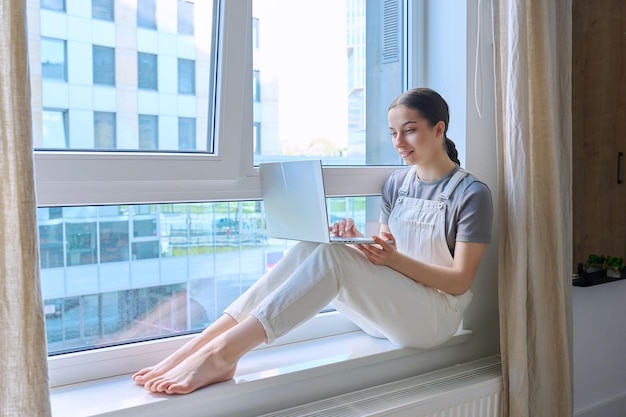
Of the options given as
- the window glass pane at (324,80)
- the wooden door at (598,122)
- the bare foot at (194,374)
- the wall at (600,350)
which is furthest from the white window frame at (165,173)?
the wall at (600,350)

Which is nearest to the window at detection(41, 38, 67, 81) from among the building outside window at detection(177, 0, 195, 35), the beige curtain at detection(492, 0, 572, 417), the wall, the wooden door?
the building outside window at detection(177, 0, 195, 35)

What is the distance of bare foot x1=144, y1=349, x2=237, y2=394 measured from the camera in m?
1.51

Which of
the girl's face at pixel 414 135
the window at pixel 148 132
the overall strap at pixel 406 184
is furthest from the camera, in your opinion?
the overall strap at pixel 406 184

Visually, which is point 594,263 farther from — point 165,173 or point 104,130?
point 104,130

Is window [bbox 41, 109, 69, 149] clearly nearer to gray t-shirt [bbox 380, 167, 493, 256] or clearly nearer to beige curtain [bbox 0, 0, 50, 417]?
beige curtain [bbox 0, 0, 50, 417]

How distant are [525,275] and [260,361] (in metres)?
0.89

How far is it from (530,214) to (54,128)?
145 cm

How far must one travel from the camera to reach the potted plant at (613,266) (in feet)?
8.59

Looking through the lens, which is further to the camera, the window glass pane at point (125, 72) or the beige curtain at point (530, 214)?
the beige curtain at point (530, 214)

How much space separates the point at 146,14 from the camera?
1667 mm

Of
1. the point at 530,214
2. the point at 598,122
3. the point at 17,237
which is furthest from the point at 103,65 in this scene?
the point at 598,122

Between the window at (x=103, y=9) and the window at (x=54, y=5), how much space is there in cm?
7

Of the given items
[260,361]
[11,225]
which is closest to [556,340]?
[260,361]

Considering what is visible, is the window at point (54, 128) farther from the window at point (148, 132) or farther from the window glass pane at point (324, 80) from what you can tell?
the window glass pane at point (324, 80)
